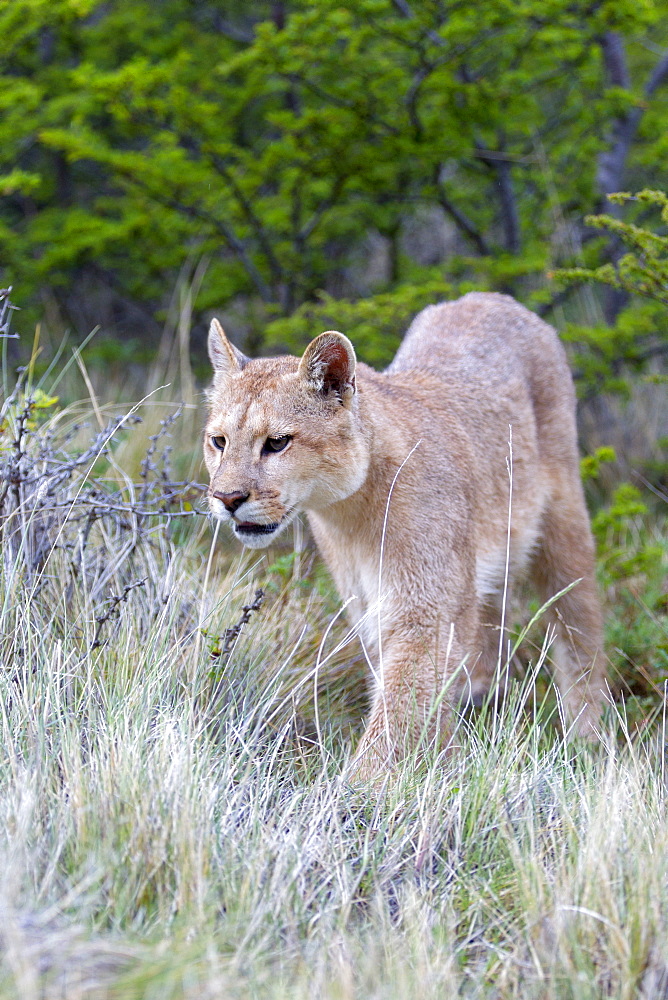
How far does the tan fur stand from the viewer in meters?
3.81

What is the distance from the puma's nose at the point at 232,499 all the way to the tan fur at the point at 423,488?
1 cm

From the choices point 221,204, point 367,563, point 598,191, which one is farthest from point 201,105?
point 367,563

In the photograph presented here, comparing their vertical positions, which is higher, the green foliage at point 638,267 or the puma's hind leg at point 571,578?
the green foliage at point 638,267

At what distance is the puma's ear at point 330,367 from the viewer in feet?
12.7

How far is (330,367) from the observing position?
3889 millimetres

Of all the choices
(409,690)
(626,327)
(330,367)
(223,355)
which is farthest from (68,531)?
(626,327)

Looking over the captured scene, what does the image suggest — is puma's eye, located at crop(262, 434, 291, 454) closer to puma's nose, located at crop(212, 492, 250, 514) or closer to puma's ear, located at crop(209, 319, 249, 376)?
puma's nose, located at crop(212, 492, 250, 514)

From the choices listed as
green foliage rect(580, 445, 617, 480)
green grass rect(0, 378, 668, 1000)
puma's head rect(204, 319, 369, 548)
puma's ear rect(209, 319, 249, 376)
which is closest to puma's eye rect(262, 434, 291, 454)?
puma's head rect(204, 319, 369, 548)

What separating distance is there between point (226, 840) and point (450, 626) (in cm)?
149

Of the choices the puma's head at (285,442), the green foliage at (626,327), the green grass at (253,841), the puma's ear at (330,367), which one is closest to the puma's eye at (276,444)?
the puma's head at (285,442)

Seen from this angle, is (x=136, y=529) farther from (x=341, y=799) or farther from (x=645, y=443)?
(x=645, y=443)

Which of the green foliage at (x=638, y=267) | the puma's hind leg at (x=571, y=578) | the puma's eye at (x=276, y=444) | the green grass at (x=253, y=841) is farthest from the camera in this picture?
the puma's hind leg at (x=571, y=578)

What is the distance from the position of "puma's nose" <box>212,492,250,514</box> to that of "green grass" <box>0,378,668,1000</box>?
61 cm

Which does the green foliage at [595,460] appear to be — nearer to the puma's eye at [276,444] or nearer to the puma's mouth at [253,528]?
the puma's eye at [276,444]
